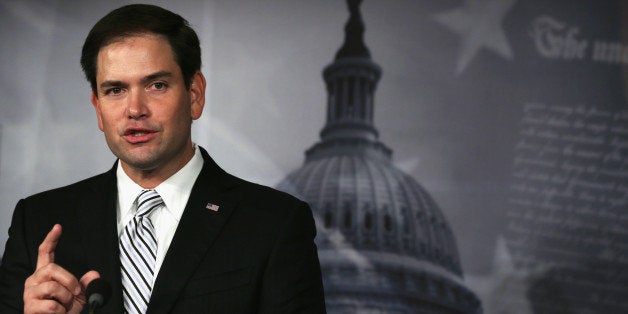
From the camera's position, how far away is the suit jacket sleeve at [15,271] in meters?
2.19

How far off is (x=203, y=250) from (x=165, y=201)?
0.64 ft

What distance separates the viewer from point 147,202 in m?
2.25

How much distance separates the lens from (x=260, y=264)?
2191 millimetres

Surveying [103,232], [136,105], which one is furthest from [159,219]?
[136,105]

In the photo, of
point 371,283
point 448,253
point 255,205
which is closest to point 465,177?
point 448,253

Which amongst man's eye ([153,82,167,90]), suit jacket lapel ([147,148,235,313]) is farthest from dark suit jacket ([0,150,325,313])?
man's eye ([153,82,167,90])

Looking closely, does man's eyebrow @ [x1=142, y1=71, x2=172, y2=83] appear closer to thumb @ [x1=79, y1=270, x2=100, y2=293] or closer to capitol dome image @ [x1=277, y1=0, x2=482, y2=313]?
thumb @ [x1=79, y1=270, x2=100, y2=293]

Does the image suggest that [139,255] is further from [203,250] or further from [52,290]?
[52,290]

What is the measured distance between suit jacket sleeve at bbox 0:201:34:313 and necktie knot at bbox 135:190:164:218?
0.30 meters

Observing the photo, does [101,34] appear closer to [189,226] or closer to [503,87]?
[189,226]

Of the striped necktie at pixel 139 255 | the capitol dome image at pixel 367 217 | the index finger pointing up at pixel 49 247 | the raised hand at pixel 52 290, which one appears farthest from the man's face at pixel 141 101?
the capitol dome image at pixel 367 217

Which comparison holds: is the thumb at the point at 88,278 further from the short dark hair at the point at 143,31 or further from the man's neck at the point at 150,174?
the short dark hair at the point at 143,31

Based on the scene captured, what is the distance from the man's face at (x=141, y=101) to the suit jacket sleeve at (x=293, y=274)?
0.38 meters

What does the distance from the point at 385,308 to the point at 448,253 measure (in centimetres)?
60
